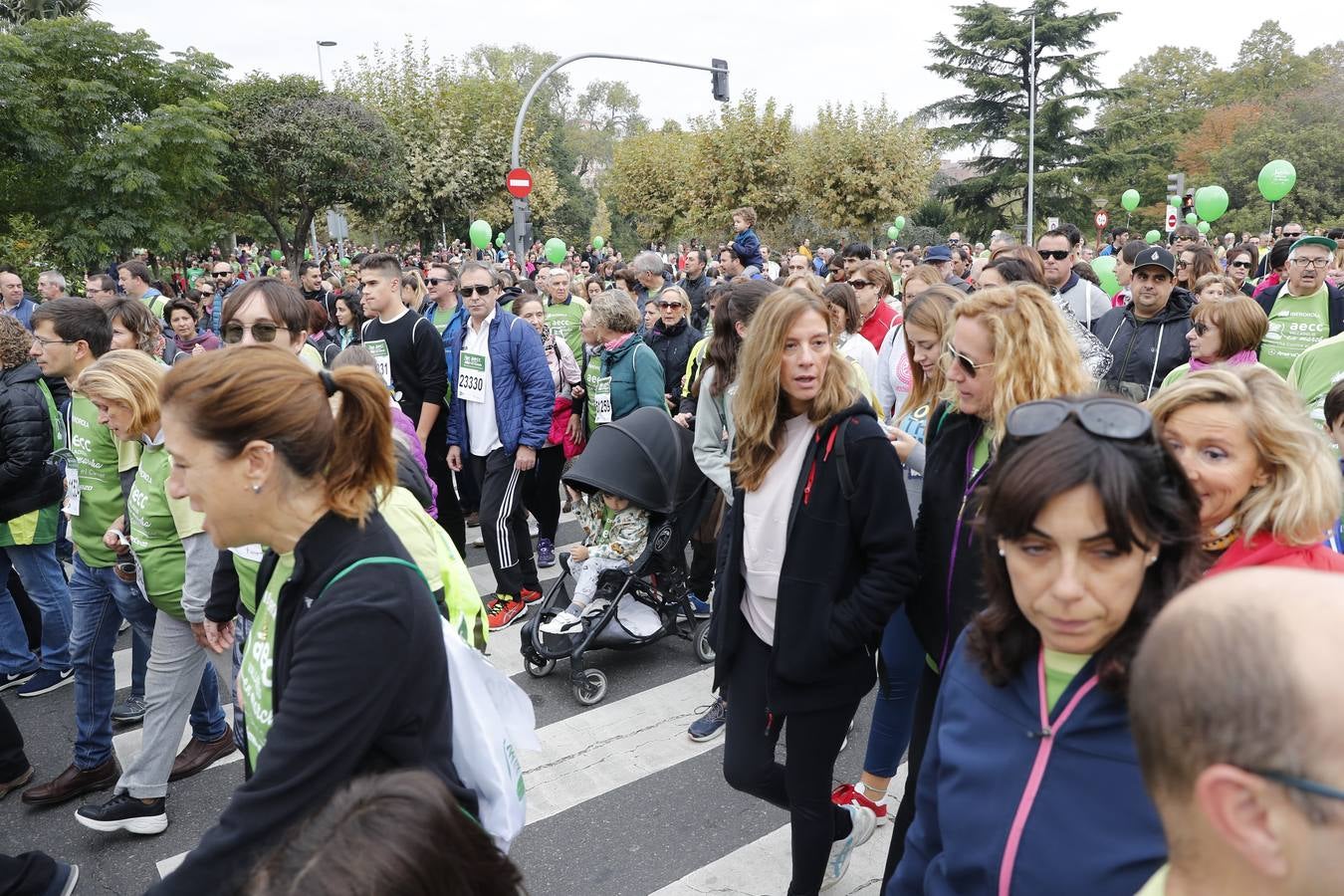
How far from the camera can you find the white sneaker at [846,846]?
131 inches

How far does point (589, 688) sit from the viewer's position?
196 inches

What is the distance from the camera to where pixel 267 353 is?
193cm

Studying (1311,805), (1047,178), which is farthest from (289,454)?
(1047,178)

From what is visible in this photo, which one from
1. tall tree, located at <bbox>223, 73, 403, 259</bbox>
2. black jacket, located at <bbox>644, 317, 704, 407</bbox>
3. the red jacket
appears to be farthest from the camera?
tall tree, located at <bbox>223, 73, 403, 259</bbox>

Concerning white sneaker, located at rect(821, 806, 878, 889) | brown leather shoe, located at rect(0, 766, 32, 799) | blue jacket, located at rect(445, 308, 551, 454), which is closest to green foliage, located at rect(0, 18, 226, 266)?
blue jacket, located at rect(445, 308, 551, 454)

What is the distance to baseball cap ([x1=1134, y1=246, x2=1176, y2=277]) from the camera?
583 centimetres

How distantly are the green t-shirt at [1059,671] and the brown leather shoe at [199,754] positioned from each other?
419 cm

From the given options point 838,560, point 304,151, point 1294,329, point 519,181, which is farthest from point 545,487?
point 304,151

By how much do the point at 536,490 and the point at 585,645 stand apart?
2.04m

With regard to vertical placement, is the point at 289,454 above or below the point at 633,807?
above

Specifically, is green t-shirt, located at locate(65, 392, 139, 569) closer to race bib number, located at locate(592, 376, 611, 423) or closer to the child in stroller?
the child in stroller

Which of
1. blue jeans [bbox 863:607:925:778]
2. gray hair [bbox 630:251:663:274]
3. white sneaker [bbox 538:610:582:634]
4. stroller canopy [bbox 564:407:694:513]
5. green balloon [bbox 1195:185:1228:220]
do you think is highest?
green balloon [bbox 1195:185:1228:220]

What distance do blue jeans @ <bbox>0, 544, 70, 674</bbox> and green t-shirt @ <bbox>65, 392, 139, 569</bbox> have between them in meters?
1.17

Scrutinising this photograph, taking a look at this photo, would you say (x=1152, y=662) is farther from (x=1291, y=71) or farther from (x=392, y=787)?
(x=1291, y=71)
